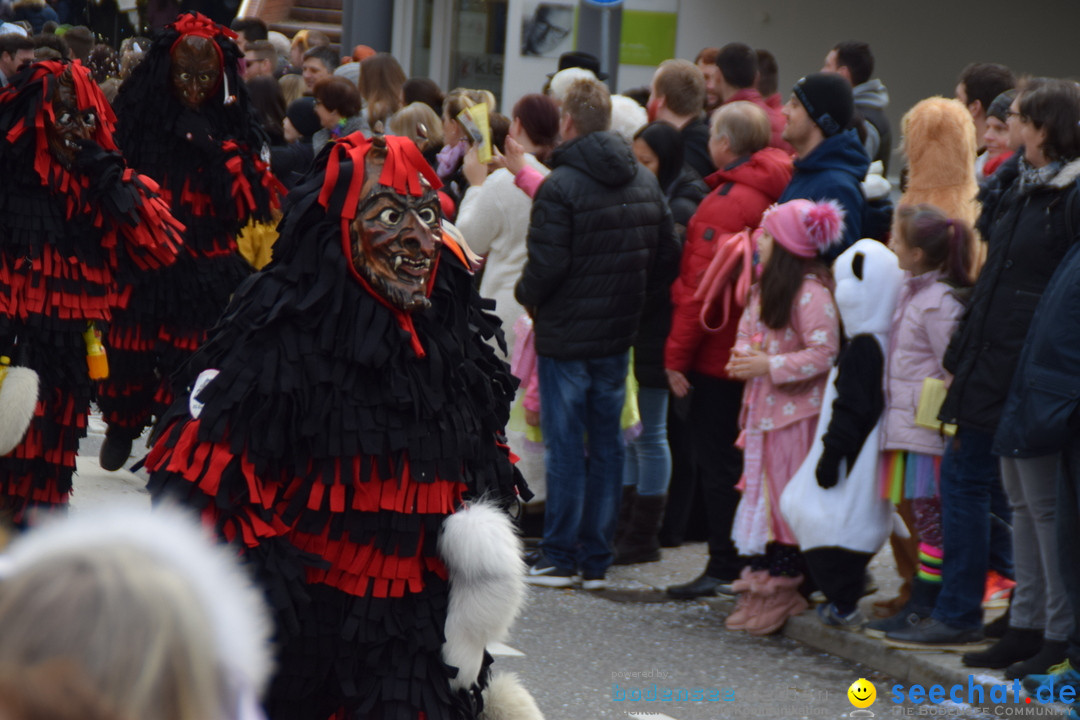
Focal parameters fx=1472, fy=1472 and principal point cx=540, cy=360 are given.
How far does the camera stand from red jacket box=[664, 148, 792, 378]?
20.7 feet

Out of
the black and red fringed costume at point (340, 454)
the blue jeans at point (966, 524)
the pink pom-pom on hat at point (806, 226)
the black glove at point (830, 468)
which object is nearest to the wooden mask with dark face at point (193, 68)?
the pink pom-pom on hat at point (806, 226)

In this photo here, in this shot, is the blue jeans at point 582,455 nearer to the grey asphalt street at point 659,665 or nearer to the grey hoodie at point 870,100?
the grey asphalt street at point 659,665

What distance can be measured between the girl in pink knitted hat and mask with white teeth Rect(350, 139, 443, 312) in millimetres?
2731

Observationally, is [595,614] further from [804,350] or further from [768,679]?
[804,350]

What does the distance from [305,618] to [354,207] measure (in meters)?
0.91

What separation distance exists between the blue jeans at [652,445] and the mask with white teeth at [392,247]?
3.66 meters

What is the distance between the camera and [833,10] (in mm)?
13422

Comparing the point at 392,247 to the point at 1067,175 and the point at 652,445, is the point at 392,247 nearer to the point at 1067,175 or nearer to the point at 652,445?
the point at 1067,175

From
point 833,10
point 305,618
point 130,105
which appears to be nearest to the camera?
point 305,618

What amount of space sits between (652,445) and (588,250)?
1092 mm

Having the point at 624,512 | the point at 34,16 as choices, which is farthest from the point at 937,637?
the point at 34,16

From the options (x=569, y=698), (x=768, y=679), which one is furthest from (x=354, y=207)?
(x=768, y=679)

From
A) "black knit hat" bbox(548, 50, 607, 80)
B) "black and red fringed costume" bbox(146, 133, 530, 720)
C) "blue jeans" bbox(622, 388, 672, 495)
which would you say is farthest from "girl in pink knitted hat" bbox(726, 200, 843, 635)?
"black knit hat" bbox(548, 50, 607, 80)

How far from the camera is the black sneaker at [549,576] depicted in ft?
21.5
